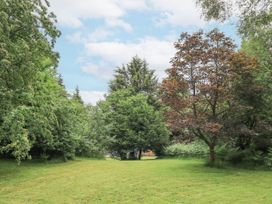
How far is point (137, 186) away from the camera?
1350 centimetres

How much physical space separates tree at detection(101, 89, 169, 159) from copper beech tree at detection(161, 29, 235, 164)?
11995 millimetres

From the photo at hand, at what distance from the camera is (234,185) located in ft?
44.3

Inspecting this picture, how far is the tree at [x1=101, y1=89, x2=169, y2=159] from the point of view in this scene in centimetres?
3095

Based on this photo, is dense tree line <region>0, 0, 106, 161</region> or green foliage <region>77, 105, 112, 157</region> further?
green foliage <region>77, 105, 112, 157</region>

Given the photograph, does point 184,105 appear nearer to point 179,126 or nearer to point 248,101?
point 179,126

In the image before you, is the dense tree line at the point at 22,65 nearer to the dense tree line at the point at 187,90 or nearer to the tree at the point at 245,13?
the dense tree line at the point at 187,90

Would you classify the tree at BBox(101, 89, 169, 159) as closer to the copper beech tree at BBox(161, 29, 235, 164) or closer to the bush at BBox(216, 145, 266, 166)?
the bush at BBox(216, 145, 266, 166)

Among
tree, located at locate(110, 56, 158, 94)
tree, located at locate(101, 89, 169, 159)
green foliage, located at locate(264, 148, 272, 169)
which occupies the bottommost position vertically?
green foliage, located at locate(264, 148, 272, 169)

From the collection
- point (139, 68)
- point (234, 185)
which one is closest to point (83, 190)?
point (234, 185)

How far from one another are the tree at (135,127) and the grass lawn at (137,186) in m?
12.2

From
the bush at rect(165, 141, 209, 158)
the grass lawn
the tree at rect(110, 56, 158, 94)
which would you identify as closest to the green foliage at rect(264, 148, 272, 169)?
the grass lawn

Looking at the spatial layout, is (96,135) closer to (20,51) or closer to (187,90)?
(187,90)

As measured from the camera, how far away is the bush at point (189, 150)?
986 inches

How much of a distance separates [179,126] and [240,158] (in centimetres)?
404
